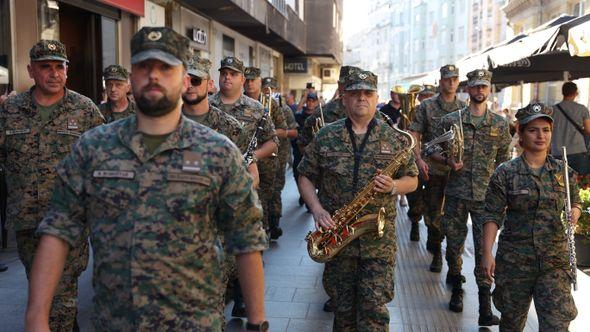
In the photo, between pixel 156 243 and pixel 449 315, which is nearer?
pixel 156 243

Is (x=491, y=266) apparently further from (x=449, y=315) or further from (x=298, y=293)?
(x=298, y=293)

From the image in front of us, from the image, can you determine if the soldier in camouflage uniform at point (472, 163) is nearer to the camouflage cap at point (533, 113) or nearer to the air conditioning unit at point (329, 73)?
the camouflage cap at point (533, 113)

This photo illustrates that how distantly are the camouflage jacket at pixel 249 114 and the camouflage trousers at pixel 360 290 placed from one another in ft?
6.49

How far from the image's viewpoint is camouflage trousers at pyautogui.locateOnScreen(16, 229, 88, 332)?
4555 millimetres

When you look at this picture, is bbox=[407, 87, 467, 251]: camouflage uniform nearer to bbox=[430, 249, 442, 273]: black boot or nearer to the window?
bbox=[430, 249, 442, 273]: black boot

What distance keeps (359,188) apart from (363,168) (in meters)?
0.14

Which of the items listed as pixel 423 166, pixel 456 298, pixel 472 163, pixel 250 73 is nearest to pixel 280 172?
pixel 250 73

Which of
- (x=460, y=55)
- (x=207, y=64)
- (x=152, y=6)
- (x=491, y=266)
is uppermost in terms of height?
(x=460, y=55)

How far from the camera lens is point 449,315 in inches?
244

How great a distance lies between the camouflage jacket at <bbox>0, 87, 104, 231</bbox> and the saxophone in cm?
Result: 201

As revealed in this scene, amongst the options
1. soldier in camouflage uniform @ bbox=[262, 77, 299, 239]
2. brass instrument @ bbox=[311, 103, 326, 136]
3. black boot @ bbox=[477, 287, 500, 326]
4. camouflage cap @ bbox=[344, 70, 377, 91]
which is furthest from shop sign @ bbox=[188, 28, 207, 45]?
camouflage cap @ bbox=[344, 70, 377, 91]

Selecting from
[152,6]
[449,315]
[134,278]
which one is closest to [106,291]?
[134,278]

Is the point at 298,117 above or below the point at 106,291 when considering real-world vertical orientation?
above

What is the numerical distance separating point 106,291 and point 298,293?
4216 millimetres
